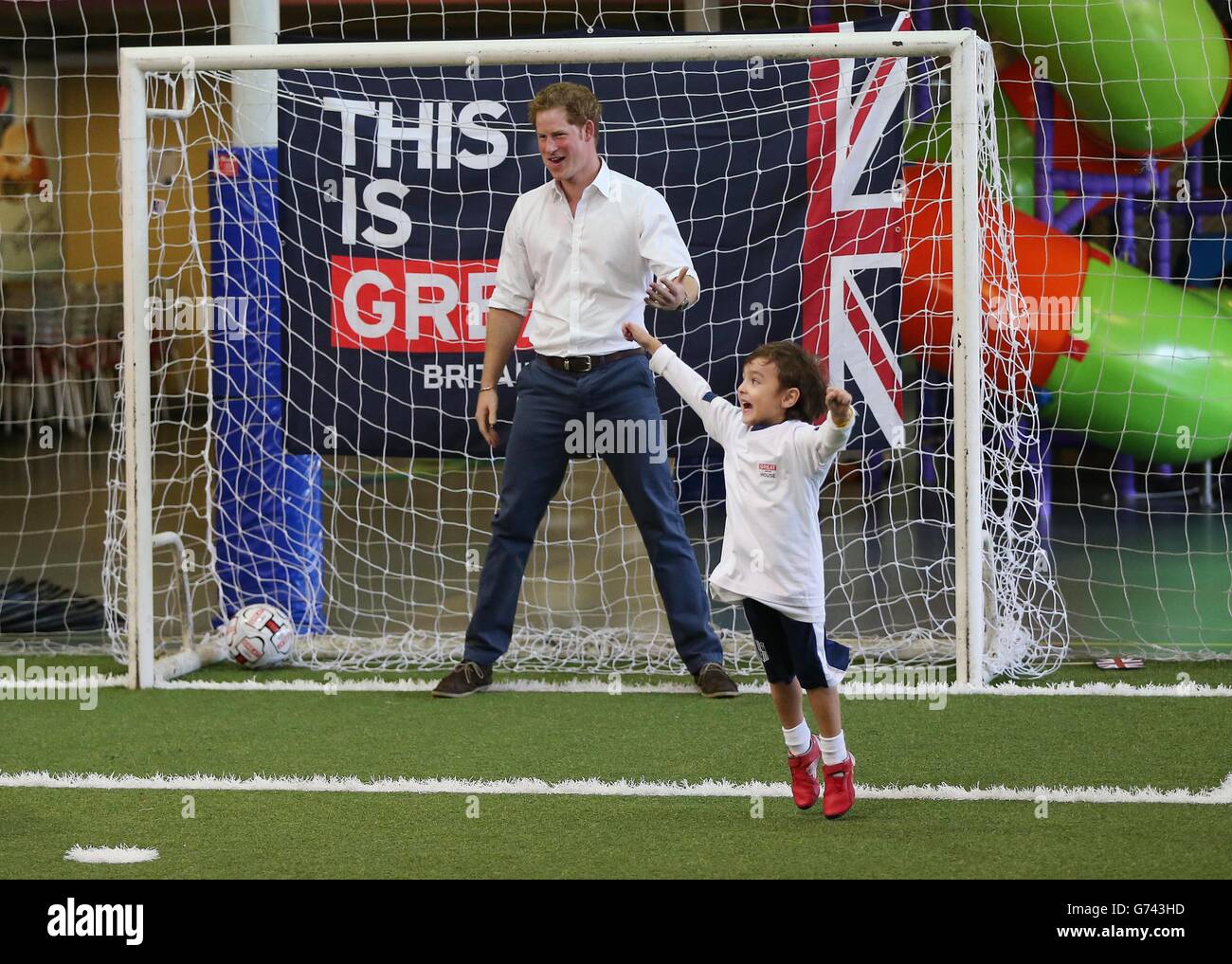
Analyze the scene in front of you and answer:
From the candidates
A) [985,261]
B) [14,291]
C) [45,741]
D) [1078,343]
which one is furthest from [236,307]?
[14,291]

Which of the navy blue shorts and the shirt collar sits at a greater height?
the shirt collar

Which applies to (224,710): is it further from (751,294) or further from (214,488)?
(751,294)

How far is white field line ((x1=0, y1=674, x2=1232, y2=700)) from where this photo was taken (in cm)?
475

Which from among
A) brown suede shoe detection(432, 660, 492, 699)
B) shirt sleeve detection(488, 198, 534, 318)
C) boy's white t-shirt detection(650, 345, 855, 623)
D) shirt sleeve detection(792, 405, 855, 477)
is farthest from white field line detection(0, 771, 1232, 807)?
shirt sleeve detection(488, 198, 534, 318)

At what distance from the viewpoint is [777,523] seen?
11.4ft

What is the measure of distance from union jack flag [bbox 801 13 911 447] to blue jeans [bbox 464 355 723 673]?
90 centimetres

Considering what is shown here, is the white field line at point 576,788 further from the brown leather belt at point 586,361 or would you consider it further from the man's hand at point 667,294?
the brown leather belt at point 586,361

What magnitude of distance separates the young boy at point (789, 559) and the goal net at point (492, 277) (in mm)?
1543

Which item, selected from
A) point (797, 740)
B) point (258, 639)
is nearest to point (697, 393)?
point (797, 740)

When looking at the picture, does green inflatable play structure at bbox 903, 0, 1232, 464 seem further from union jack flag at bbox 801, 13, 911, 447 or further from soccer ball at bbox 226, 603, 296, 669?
soccer ball at bbox 226, 603, 296, 669

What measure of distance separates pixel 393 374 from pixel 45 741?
1.97 meters

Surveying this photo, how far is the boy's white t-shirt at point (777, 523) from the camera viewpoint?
343 cm

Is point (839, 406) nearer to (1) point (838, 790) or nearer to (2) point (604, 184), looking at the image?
(1) point (838, 790)

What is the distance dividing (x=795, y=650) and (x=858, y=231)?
2380mm
